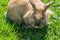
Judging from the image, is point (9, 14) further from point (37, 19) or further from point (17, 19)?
point (37, 19)

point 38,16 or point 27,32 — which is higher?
point 38,16

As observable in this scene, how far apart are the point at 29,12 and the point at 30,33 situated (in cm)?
56

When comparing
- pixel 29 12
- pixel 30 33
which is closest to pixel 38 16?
pixel 29 12

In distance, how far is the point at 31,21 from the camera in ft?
23.0

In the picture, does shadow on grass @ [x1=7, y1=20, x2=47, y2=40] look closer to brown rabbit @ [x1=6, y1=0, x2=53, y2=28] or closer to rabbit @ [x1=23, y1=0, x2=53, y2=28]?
brown rabbit @ [x1=6, y1=0, x2=53, y2=28]

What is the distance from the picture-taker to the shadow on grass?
724cm

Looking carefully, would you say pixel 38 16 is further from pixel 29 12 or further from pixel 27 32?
pixel 27 32

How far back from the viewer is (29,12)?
24.1 feet

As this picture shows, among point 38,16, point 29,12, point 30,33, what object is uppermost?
point 29,12

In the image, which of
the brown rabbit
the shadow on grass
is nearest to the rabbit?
the brown rabbit

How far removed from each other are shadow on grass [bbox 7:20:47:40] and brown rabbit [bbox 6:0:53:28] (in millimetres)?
200

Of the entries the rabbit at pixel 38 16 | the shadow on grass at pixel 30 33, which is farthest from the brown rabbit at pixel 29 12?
the shadow on grass at pixel 30 33

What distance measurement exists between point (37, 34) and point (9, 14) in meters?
1.05

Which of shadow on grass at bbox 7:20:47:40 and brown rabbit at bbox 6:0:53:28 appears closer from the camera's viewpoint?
brown rabbit at bbox 6:0:53:28
